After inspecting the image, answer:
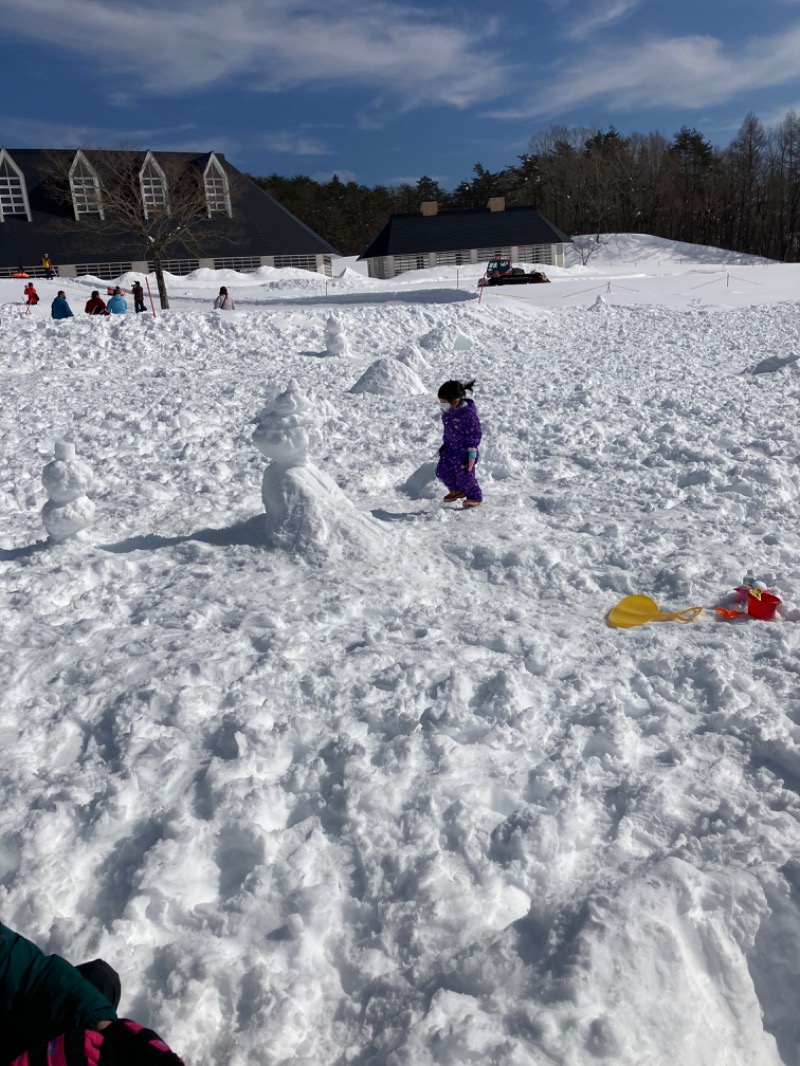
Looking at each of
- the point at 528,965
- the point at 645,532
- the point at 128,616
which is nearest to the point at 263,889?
the point at 528,965

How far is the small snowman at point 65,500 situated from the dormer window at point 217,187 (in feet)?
133

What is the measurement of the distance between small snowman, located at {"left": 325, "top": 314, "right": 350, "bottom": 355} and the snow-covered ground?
8.90m

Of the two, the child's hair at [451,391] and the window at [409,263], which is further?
the window at [409,263]

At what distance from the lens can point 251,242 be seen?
41.8 metres

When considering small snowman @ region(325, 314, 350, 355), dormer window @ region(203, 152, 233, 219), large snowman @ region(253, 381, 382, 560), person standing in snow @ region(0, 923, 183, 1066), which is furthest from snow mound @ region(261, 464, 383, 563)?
dormer window @ region(203, 152, 233, 219)

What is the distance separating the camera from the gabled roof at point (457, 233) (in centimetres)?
4512

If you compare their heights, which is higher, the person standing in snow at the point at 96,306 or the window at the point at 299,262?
the person standing in snow at the point at 96,306

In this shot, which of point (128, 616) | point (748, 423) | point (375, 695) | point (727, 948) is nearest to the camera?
point (727, 948)

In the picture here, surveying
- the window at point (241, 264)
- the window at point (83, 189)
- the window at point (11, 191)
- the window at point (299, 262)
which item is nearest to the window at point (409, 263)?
the window at point (299, 262)

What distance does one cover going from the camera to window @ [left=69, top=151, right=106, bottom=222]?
1501 inches

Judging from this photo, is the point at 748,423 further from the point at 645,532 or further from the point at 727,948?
the point at 727,948

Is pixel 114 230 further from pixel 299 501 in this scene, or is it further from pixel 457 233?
pixel 299 501

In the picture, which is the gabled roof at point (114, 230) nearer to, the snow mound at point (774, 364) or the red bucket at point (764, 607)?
the snow mound at point (774, 364)

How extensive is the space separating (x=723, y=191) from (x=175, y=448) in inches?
2558
